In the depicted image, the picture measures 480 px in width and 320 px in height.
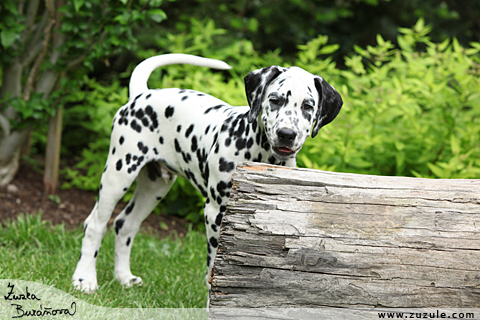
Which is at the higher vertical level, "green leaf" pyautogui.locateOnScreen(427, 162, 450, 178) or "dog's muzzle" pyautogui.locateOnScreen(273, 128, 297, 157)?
"green leaf" pyautogui.locateOnScreen(427, 162, 450, 178)

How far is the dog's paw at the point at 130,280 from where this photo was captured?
3.88 m

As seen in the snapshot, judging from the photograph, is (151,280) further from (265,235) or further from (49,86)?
(49,86)

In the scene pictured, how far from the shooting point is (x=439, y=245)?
2.31 meters

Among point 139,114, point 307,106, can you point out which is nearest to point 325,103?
point 307,106

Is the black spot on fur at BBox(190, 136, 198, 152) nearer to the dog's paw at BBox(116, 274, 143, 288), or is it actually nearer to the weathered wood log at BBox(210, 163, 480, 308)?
the weathered wood log at BBox(210, 163, 480, 308)

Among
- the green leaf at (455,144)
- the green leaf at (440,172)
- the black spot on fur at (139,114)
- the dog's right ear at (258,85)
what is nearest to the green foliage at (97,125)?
the black spot on fur at (139,114)

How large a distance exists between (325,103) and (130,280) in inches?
86.9

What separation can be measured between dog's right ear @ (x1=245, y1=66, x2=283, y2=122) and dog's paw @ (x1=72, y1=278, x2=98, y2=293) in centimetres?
186

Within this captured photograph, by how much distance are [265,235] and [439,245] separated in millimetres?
854

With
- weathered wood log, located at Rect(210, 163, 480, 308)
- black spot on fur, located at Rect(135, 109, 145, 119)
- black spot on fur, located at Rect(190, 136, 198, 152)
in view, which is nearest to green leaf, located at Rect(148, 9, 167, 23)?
black spot on fur, located at Rect(135, 109, 145, 119)

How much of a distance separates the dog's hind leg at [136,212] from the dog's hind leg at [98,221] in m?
0.23

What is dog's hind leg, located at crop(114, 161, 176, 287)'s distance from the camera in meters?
3.96

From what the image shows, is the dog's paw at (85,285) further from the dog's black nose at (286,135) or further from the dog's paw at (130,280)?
the dog's black nose at (286,135)

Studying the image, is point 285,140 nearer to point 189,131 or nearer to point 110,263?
point 189,131
